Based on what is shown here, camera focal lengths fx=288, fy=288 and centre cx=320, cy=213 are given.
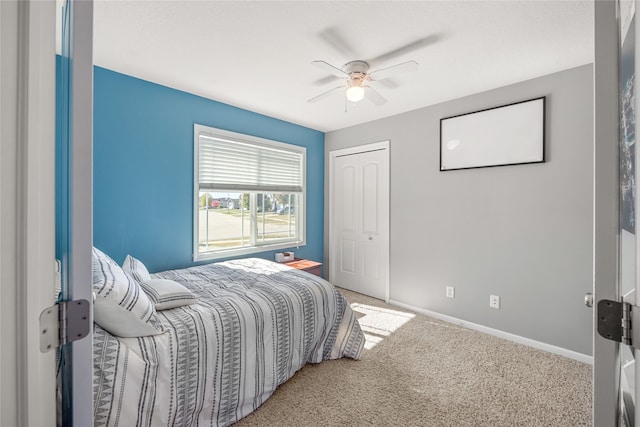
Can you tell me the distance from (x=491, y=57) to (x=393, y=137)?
1.53 metres

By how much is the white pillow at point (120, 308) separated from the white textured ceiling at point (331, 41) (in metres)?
1.59

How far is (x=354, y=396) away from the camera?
1949 millimetres

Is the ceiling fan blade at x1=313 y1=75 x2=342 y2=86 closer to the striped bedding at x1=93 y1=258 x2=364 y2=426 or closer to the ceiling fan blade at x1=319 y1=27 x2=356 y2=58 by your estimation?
the ceiling fan blade at x1=319 y1=27 x2=356 y2=58

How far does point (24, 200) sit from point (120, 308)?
1.02 meters

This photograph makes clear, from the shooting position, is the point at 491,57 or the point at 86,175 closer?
the point at 86,175

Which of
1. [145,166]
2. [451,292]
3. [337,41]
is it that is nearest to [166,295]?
[145,166]

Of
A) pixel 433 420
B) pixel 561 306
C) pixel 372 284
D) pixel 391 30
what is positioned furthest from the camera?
pixel 372 284

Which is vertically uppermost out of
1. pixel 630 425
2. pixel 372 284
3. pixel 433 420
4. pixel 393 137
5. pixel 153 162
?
pixel 393 137

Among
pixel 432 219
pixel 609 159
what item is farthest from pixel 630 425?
pixel 432 219

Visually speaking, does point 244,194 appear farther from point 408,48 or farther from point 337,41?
point 408,48

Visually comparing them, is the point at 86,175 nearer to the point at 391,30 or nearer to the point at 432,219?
the point at 391,30

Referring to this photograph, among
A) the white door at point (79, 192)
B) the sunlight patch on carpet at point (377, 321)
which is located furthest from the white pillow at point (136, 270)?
the sunlight patch on carpet at point (377, 321)

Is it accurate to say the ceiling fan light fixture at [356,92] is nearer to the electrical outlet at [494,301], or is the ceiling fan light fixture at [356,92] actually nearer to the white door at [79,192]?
the white door at [79,192]

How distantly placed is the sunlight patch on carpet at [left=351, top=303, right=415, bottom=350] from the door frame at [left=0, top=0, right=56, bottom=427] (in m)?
2.42
